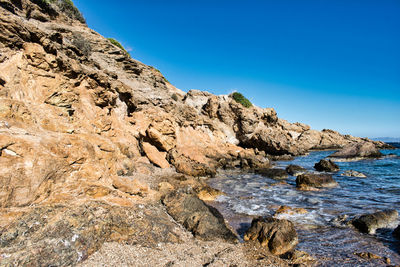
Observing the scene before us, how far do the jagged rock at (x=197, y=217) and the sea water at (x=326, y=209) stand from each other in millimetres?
1003

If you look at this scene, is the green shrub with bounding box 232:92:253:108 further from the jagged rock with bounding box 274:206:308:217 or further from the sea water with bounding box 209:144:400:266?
the jagged rock with bounding box 274:206:308:217

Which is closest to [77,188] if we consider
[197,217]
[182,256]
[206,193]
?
[182,256]

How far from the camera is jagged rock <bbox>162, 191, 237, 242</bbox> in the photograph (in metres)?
5.78

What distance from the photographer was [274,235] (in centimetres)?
563

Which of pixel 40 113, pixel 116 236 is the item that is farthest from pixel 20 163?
pixel 40 113

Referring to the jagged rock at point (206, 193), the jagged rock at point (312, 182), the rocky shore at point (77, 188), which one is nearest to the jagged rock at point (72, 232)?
the rocky shore at point (77, 188)

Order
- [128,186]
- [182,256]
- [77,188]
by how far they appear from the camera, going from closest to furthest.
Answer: [182,256] → [77,188] → [128,186]

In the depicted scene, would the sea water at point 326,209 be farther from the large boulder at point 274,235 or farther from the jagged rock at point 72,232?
the jagged rock at point 72,232

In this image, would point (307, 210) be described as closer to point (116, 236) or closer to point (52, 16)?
point (116, 236)

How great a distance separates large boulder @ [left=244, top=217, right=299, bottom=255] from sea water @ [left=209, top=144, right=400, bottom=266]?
0.37 m

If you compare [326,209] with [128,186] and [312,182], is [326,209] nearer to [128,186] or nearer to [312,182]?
[312,182]

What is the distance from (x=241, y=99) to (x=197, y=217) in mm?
39676

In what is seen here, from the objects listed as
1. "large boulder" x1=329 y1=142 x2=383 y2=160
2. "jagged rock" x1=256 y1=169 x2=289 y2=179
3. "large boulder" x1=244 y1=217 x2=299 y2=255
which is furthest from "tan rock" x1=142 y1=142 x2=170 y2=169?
"large boulder" x1=329 y1=142 x2=383 y2=160

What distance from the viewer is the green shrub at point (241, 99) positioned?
42828 millimetres
